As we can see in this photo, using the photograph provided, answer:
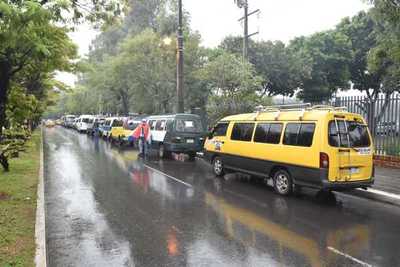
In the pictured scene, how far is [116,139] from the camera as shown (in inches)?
1173

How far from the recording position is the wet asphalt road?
5879 millimetres

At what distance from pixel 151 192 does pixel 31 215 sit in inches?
138

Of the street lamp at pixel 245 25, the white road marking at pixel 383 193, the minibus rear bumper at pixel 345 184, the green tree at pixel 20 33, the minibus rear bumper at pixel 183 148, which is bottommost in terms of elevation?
the white road marking at pixel 383 193

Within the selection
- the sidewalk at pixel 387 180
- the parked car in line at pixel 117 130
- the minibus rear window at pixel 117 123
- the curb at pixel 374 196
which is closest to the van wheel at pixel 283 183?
the curb at pixel 374 196

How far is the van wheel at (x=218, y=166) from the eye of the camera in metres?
13.3

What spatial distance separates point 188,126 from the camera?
61.4 feet

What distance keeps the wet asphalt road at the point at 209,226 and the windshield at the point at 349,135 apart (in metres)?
1.39

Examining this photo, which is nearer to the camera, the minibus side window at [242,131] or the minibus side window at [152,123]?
the minibus side window at [242,131]

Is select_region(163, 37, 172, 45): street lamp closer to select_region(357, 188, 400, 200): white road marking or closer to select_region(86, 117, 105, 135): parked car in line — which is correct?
select_region(86, 117, 105, 135): parked car in line

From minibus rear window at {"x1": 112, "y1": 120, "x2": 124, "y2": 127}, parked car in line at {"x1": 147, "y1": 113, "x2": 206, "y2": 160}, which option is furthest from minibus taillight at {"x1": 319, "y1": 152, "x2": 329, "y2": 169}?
minibus rear window at {"x1": 112, "y1": 120, "x2": 124, "y2": 127}

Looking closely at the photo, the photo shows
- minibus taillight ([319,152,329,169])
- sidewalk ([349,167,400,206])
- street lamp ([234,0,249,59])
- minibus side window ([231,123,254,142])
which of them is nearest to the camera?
minibus taillight ([319,152,329,169])

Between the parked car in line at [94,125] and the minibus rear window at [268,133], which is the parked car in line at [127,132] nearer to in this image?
the parked car in line at [94,125]

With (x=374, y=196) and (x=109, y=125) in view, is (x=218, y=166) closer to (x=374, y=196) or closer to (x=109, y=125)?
(x=374, y=196)

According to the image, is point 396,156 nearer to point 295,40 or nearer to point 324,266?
point 324,266
